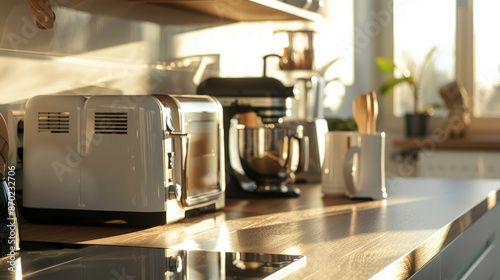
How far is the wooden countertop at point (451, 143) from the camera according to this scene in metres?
3.54

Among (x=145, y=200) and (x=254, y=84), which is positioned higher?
(x=254, y=84)

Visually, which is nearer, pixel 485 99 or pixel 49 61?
pixel 49 61

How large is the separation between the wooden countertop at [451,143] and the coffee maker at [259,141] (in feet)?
6.61

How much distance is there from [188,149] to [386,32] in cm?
288

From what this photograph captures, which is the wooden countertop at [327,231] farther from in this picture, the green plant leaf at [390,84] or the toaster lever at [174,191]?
the green plant leaf at [390,84]

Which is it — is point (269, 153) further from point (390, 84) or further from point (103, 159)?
point (390, 84)

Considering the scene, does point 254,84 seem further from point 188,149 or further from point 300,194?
point 188,149

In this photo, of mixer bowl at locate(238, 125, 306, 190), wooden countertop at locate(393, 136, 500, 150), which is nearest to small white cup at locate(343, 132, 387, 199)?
mixer bowl at locate(238, 125, 306, 190)

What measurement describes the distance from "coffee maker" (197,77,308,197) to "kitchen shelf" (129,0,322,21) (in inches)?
7.6

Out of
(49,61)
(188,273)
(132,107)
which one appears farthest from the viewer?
(49,61)

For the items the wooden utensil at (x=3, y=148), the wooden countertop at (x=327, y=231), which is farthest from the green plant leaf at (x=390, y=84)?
the wooden utensil at (x=3, y=148)

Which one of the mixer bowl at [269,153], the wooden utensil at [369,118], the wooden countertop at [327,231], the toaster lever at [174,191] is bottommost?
the wooden countertop at [327,231]

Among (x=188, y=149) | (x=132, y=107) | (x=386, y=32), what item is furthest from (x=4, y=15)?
(x=386, y=32)

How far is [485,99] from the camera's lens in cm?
Answer: 389
